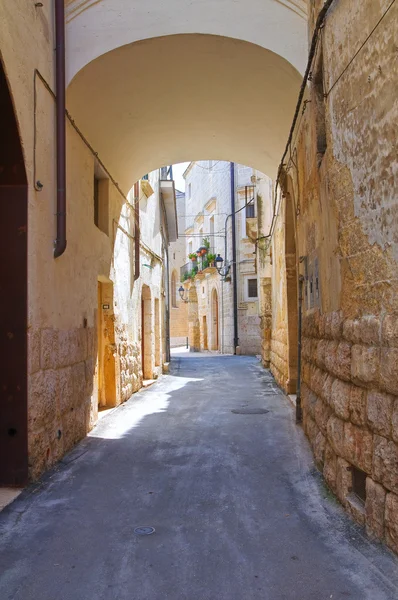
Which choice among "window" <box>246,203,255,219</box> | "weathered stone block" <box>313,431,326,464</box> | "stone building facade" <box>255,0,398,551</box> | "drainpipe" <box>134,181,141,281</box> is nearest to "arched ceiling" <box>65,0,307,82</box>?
"stone building facade" <box>255,0,398,551</box>

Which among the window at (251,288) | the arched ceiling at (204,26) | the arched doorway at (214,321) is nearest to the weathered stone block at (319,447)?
the arched ceiling at (204,26)

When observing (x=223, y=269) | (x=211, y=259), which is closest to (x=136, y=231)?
(x=223, y=269)

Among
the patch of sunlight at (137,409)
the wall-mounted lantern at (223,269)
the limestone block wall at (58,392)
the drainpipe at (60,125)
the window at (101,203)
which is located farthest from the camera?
the wall-mounted lantern at (223,269)

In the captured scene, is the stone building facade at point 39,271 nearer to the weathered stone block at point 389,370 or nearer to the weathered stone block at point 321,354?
the weathered stone block at point 321,354

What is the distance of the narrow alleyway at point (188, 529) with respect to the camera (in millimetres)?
2664

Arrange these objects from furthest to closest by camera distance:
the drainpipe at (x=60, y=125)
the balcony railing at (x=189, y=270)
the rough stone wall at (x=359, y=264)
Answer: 1. the balcony railing at (x=189, y=270)
2. the drainpipe at (x=60, y=125)
3. the rough stone wall at (x=359, y=264)

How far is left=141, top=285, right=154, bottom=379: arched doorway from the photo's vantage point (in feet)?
40.2

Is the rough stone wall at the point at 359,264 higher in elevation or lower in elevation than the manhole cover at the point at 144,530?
higher

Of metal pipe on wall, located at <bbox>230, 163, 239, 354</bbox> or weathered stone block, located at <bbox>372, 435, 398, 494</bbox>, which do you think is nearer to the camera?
weathered stone block, located at <bbox>372, 435, 398, 494</bbox>

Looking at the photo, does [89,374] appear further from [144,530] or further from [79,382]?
[144,530]

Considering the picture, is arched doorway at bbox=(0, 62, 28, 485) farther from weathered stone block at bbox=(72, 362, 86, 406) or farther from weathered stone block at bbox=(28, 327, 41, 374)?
weathered stone block at bbox=(72, 362, 86, 406)

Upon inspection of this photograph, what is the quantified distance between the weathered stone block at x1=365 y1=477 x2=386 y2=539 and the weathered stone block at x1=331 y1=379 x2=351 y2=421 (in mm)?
522

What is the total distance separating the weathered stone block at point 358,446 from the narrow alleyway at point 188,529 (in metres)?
0.40

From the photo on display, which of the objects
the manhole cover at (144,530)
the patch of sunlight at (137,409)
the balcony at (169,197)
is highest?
the balcony at (169,197)
